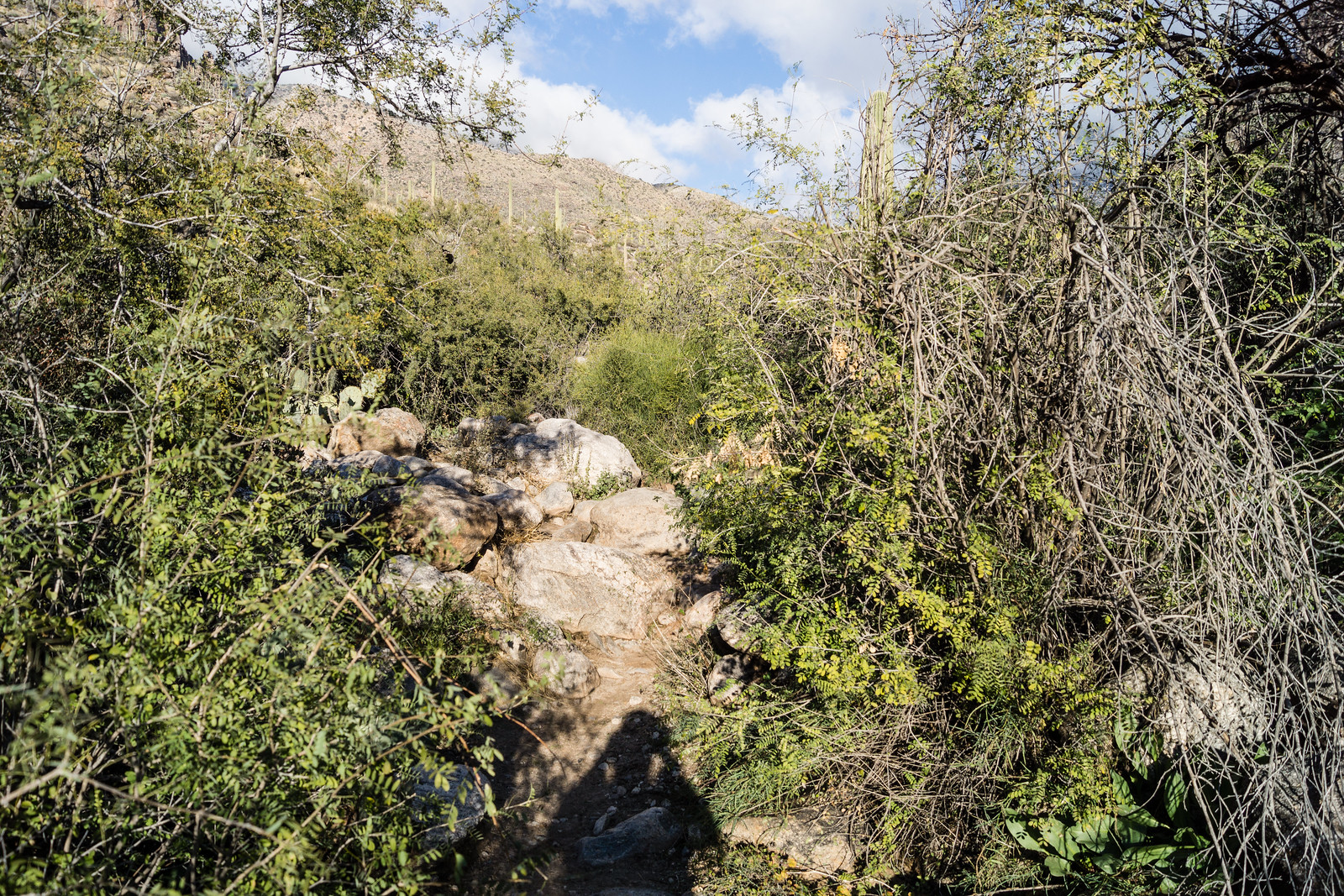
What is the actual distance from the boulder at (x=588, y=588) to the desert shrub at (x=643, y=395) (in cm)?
210

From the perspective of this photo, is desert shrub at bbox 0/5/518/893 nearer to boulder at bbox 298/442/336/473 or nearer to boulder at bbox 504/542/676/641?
boulder at bbox 298/442/336/473

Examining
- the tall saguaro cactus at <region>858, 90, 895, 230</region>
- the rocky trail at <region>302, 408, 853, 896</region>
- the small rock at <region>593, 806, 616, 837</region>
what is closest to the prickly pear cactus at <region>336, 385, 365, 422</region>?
the rocky trail at <region>302, 408, 853, 896</region>

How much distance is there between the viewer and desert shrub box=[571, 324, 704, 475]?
9617 millimetres

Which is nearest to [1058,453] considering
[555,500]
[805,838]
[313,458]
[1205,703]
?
[1205,703]

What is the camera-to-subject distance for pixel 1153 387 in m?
2.78

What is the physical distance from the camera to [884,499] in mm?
3426

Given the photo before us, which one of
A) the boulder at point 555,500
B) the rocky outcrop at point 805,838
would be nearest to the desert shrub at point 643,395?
the boulder at point 555,500

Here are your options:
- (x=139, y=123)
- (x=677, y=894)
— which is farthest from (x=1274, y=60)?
(x=139, y=123)

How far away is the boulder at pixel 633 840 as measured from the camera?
13.5 ft

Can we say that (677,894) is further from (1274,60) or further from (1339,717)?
(1274,60)

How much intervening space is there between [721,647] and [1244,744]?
3436mm

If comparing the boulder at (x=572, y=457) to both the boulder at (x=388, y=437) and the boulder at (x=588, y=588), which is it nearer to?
the boulder at (x=388, y=437)

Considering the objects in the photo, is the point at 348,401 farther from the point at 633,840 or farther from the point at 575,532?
the point at 575,532

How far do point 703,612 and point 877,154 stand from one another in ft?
13.2
